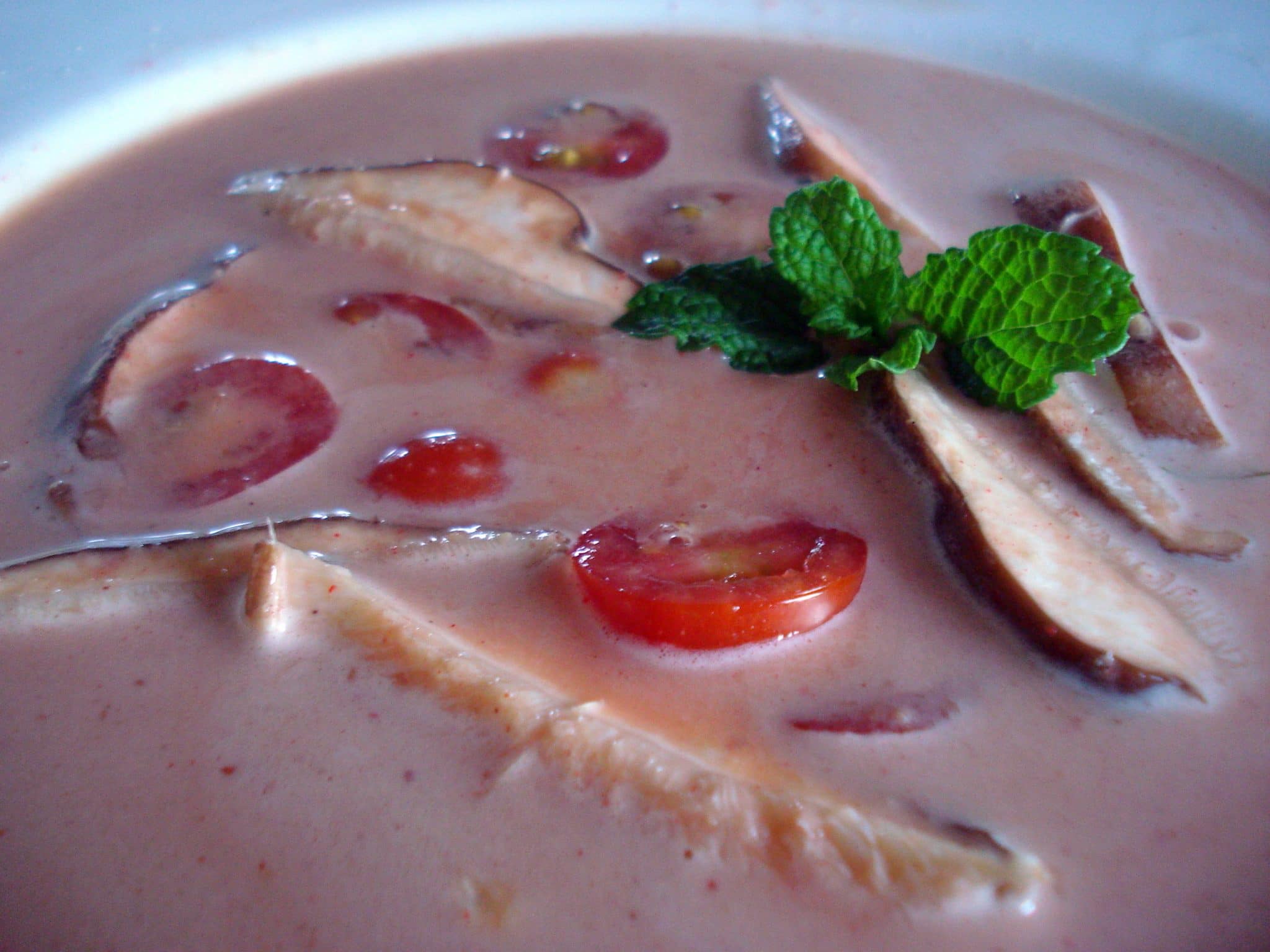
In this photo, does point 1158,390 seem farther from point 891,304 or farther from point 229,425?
point 229,425

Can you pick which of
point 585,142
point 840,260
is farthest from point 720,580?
point 585,142

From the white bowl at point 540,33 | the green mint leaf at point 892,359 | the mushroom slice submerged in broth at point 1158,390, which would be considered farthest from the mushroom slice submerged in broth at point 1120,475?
the white bowl at point 540,33

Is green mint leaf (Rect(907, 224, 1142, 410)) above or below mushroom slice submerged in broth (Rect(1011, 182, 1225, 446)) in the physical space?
above

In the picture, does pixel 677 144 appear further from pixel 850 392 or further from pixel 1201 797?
pixel 1201 797

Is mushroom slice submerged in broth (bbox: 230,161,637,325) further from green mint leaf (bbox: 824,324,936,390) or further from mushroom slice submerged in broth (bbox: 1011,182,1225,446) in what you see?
mushroom slice submerged in broth (bbox: 1011,182,1225,446)

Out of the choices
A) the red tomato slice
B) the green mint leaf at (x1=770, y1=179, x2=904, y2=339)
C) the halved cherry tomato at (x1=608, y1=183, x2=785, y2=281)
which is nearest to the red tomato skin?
the red tomato slice
